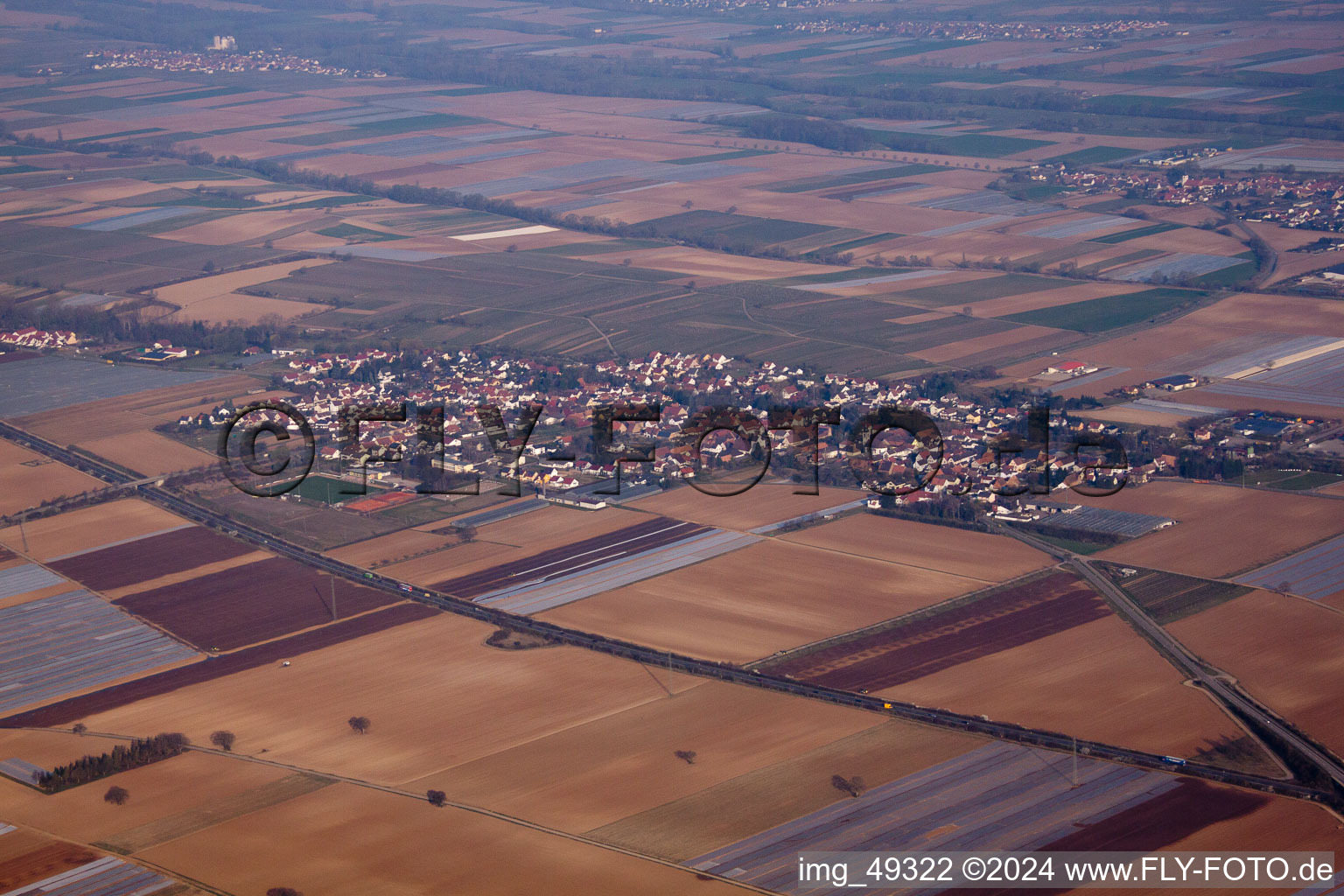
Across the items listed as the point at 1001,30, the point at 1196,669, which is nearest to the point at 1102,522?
the point at 1196,669

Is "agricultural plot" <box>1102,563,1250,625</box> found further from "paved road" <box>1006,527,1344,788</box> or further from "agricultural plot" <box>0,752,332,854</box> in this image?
"agricultural plot" <box>0,752,332,854</box>

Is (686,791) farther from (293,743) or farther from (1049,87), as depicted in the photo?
(1049,87)

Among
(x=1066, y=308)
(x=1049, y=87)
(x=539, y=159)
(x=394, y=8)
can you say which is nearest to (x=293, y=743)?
(x=1066, y=308)

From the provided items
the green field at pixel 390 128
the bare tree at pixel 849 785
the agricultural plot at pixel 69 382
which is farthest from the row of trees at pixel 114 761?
the green field at pixel 390 128

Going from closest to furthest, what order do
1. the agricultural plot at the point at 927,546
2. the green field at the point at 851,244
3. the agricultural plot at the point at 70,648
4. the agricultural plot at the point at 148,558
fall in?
the agricultural plot at the point at 70,648, the agricultural plot at the point at 927,546, the agricultural plot at the point at 148,558, the green field at the point at 851,244

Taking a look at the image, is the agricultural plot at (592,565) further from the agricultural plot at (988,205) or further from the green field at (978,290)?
the agricultural plot at (988,205)

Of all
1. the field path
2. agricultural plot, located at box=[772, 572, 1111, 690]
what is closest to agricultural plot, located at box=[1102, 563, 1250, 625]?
agricultural plot, located at box=[772, 572, 1111, 690]
